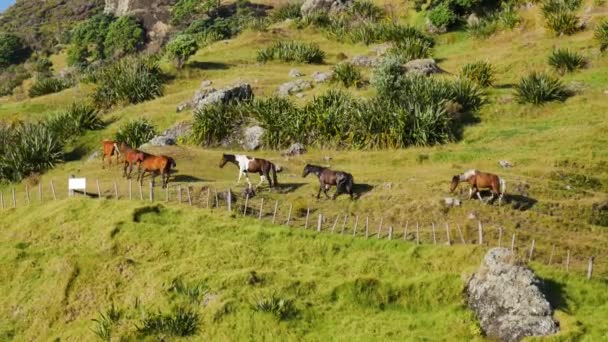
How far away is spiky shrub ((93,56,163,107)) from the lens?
171ft

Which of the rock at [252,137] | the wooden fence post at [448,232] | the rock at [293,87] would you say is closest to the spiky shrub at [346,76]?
the rock at [293,87]

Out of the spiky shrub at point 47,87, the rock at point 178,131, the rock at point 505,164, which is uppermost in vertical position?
the rock at point 505,164

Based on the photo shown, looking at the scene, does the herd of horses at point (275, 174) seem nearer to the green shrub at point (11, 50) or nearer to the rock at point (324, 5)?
the rock at point (324, 5)

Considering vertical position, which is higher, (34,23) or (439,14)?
(439,14)

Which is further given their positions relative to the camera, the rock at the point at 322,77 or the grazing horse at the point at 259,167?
the rock at the point at 322,77

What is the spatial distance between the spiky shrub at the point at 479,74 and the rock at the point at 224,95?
44.9 ft

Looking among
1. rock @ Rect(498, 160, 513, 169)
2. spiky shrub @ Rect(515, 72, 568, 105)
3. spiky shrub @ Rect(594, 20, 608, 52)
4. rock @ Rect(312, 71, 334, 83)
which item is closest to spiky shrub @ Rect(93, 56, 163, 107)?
rock @ Rect(312, 71, 334, 83)

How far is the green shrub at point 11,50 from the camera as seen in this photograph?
113 m

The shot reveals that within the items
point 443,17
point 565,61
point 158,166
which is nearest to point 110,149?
point 158,166

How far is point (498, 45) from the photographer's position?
5641 centimetres

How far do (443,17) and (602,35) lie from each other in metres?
17.9

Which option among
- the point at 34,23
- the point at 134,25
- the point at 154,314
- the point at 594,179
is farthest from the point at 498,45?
the point at 34,23

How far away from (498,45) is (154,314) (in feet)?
142

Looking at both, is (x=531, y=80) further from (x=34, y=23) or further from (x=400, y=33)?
(x=34, y=23)
